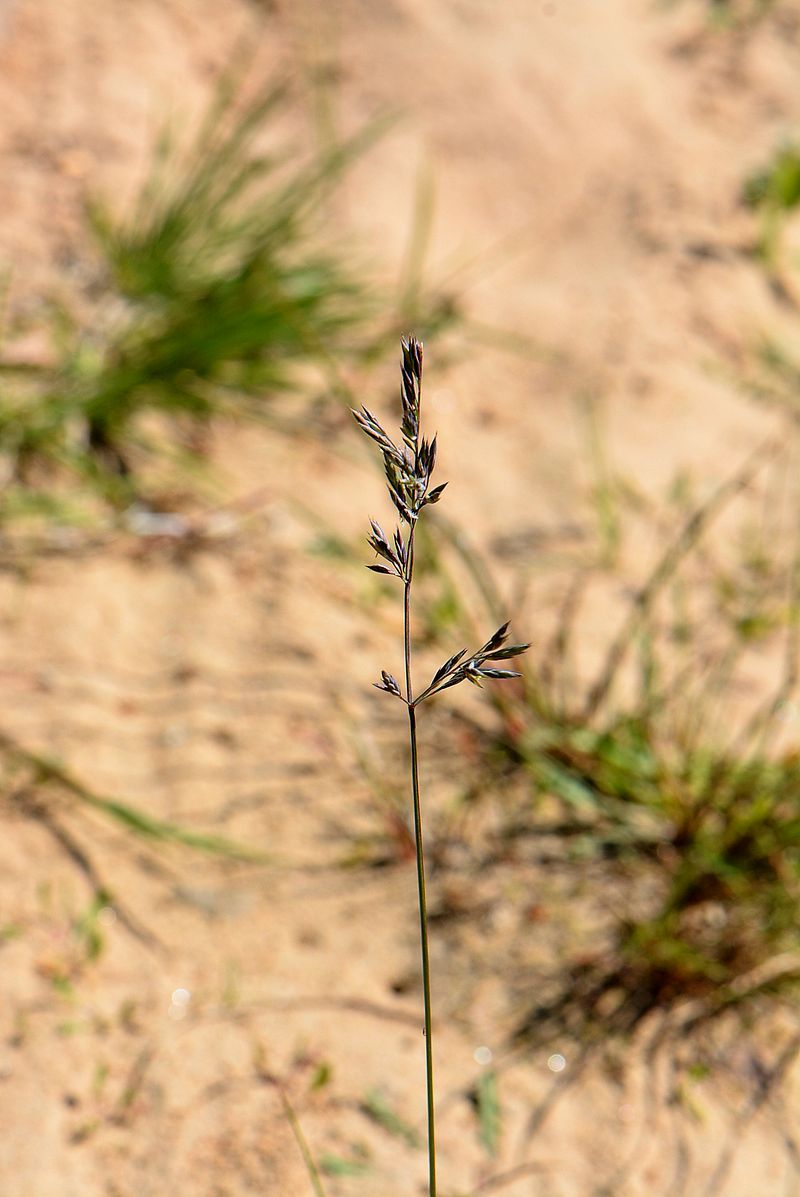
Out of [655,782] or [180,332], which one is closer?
[655,782]

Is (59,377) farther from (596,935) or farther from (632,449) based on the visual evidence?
(596,935)

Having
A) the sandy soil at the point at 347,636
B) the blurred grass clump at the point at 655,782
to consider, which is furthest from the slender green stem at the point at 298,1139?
the blurred grass clump at the point at 655,782

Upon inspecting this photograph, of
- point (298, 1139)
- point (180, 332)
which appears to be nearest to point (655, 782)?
point (298, 1139)

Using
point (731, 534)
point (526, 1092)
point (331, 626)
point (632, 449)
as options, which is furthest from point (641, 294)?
point (526, 1092)

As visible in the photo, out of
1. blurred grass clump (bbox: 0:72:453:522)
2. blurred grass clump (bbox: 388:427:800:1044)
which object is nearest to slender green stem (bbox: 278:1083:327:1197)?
blurred grass clump (bbox: 388:427:800:1044)

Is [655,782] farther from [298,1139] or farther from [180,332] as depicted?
[180,332]

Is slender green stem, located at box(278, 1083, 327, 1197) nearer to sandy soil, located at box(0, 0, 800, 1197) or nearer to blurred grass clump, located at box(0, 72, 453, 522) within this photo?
sandy soil, located at box(0, 0, 800, 1197)
